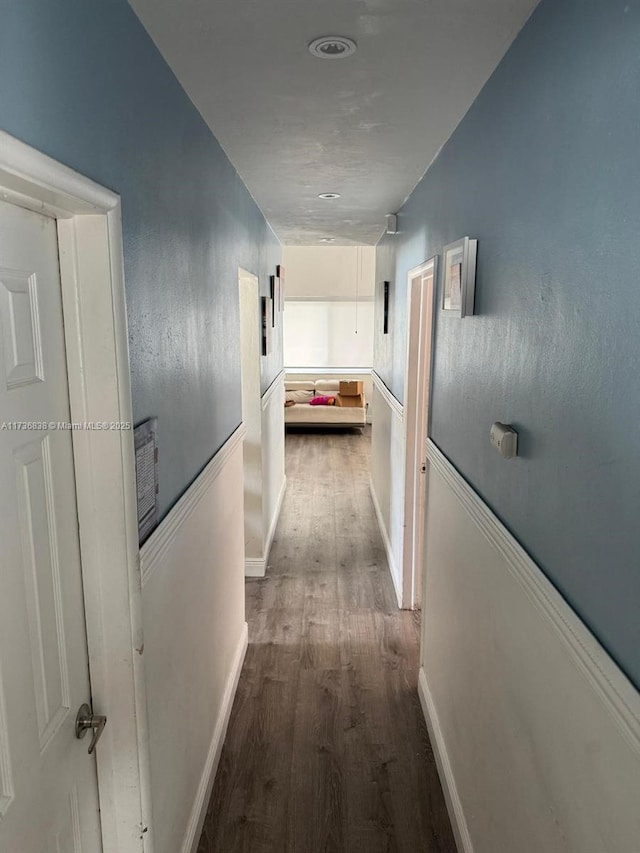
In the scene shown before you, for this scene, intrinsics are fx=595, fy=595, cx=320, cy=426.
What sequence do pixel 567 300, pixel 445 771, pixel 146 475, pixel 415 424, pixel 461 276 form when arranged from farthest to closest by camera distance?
1. pixel 415 424
2. pixel 445 771
3. pixel 461 276
4. pixel 146 475
5. pixel 567 300

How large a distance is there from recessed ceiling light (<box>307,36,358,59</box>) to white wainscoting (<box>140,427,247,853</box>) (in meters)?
1.27

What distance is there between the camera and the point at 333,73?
1.67 m

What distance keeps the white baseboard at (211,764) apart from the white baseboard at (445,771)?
881 mm

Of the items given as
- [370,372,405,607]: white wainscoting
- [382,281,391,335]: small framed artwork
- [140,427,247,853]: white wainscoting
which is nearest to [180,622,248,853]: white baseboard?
[140,427,247,853]: white wainscoting

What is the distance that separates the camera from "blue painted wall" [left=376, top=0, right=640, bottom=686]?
95 cm

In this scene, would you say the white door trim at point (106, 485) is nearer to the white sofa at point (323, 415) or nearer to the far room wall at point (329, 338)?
the white sofa at point (323, 415)

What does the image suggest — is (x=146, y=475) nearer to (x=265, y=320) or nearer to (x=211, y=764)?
(x=211, y=764)

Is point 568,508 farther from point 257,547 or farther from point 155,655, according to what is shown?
point 257,547

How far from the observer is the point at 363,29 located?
1411mm

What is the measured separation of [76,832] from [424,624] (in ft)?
5.97

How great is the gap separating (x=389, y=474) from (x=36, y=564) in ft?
11.7

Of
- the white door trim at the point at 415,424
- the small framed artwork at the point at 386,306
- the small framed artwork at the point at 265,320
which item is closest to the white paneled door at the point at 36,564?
the white door trim at the point at 415,424

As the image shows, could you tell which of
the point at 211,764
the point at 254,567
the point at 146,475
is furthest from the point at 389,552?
the point at 146,475

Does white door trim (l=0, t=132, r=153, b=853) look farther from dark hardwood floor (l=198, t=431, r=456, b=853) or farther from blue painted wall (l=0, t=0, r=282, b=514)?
dark hardwood floor (l=198, t=431, r=456, b=853)
